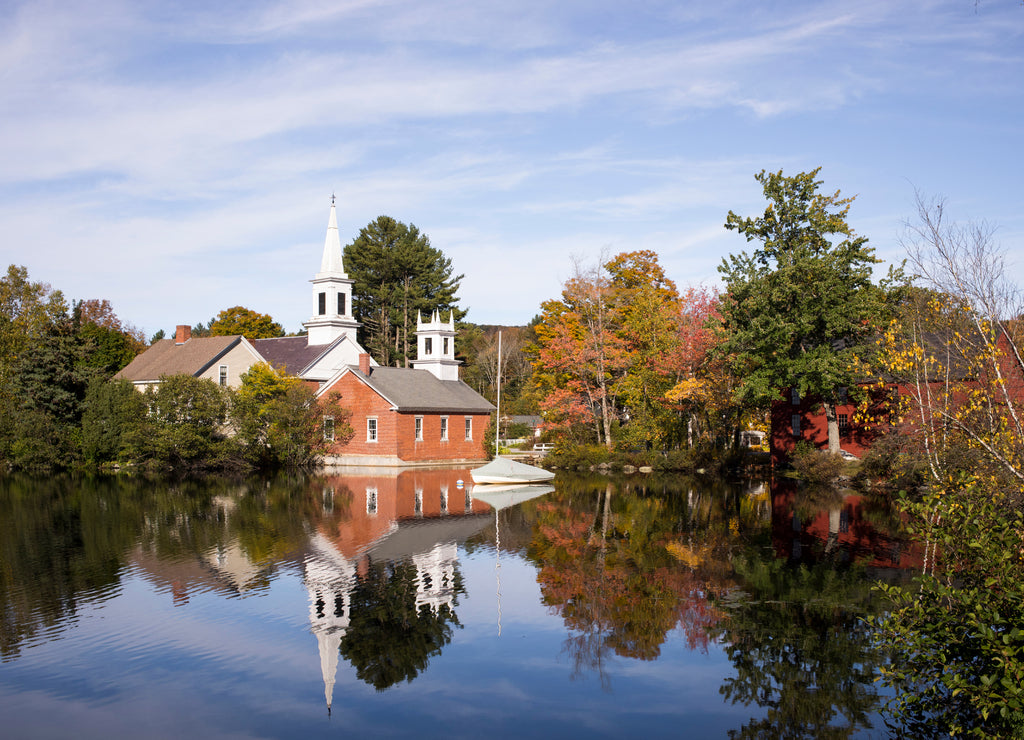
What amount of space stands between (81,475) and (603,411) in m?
28.0

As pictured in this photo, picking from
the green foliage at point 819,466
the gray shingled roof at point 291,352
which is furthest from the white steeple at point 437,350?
the green foliage at point 819,466

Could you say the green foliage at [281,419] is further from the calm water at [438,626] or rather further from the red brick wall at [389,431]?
the calm water at [438,626]

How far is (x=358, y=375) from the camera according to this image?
152 ft

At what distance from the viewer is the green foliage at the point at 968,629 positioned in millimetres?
7324

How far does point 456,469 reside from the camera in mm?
45094

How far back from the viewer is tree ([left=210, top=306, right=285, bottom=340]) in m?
76.5

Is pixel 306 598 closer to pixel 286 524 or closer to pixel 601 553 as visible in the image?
pixel 601 553

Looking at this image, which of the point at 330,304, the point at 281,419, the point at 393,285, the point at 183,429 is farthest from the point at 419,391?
the point at 393,285

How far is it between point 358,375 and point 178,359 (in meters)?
15.1

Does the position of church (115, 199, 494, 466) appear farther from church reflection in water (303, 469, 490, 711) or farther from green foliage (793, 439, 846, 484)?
green foliage (793, 439, 846, 484)

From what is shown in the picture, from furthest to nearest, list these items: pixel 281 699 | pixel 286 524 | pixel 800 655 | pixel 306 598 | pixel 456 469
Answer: pixel 456 469, pixel 286 524, pixel 306 598, pixel 800 655, pixel 281 699

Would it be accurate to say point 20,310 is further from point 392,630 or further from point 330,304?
point 392,630

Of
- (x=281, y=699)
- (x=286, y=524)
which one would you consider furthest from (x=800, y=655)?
(x=286, y=524)

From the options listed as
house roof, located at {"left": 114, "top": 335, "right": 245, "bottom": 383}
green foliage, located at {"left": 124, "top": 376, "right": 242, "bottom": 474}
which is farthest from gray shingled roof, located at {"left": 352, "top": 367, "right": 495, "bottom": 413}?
house roof, located at {"left": 114, "top": 335, "right": 245, "bottom": 383}
